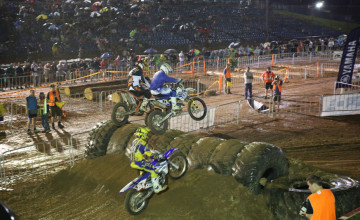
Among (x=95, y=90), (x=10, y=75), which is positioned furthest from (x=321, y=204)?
(x=10, y=75)

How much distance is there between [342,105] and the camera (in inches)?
539

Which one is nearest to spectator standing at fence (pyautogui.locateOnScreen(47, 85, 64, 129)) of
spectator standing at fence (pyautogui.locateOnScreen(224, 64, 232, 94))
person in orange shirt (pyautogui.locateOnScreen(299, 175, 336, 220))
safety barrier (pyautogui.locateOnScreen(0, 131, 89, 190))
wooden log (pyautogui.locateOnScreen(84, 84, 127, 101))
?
safety barrier (pyautogui.locateOnScreen(0, 131, 89, 190))

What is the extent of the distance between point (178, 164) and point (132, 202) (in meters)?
1.27

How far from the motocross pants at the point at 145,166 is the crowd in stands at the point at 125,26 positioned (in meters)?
23.1

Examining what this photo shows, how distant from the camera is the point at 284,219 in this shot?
5.96 meters

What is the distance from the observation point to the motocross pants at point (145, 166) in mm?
6375

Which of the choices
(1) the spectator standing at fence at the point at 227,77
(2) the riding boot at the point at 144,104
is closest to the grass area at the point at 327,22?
(1) the spectator standing at fence at the point at 227,77

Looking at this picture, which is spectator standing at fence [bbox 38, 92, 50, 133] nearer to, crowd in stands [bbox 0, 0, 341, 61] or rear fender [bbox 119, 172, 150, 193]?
rear fender [bbox 119, 172, 150, 193]

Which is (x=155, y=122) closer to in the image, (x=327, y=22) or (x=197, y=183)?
(x=197, y=183)

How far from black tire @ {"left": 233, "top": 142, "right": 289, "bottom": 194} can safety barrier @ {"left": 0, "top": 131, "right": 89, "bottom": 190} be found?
454 cm

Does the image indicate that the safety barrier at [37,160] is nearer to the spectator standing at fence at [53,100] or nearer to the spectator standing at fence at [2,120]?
the spectator standing at fence at [53,100]

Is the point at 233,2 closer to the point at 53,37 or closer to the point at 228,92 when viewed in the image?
the point at 53,37

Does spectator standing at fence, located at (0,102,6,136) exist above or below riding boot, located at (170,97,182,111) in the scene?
below

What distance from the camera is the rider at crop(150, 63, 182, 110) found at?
790 cm
